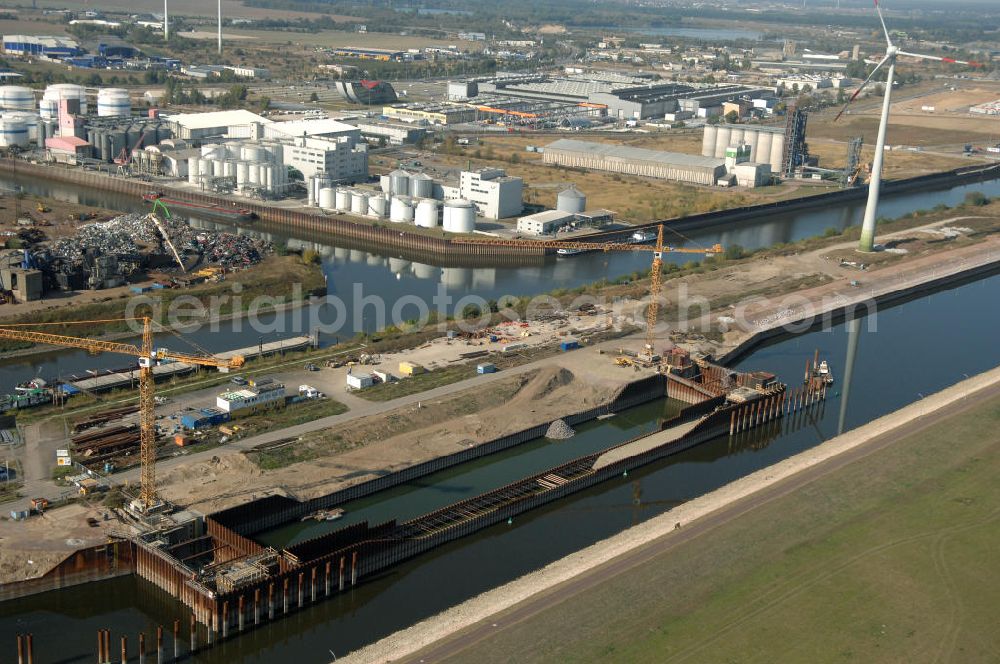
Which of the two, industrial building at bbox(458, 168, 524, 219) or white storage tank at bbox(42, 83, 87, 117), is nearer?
industrial building at bbox(458, 168, 524, 219)

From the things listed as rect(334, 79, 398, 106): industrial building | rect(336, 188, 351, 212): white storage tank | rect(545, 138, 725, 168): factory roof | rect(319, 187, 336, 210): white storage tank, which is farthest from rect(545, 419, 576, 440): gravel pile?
rect(334, 79, 398, 106): industrial building

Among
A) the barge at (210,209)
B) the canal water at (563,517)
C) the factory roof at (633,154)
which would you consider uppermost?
the factory roof at (633,154)

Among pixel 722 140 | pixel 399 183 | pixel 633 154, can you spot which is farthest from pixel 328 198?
pixel 722 140

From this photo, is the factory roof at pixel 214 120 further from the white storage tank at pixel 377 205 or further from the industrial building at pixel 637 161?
the industrial building at pixel 637 161

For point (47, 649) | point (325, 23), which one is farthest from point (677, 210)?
point (325, 23)

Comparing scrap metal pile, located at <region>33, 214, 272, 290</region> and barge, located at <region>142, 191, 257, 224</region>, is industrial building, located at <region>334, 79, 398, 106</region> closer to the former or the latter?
barge, located at <region>142, 191, 257, 224</region>

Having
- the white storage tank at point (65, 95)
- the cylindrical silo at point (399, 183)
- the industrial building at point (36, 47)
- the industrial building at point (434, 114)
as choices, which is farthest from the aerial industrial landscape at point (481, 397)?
the industrial building at point (36, 47)
